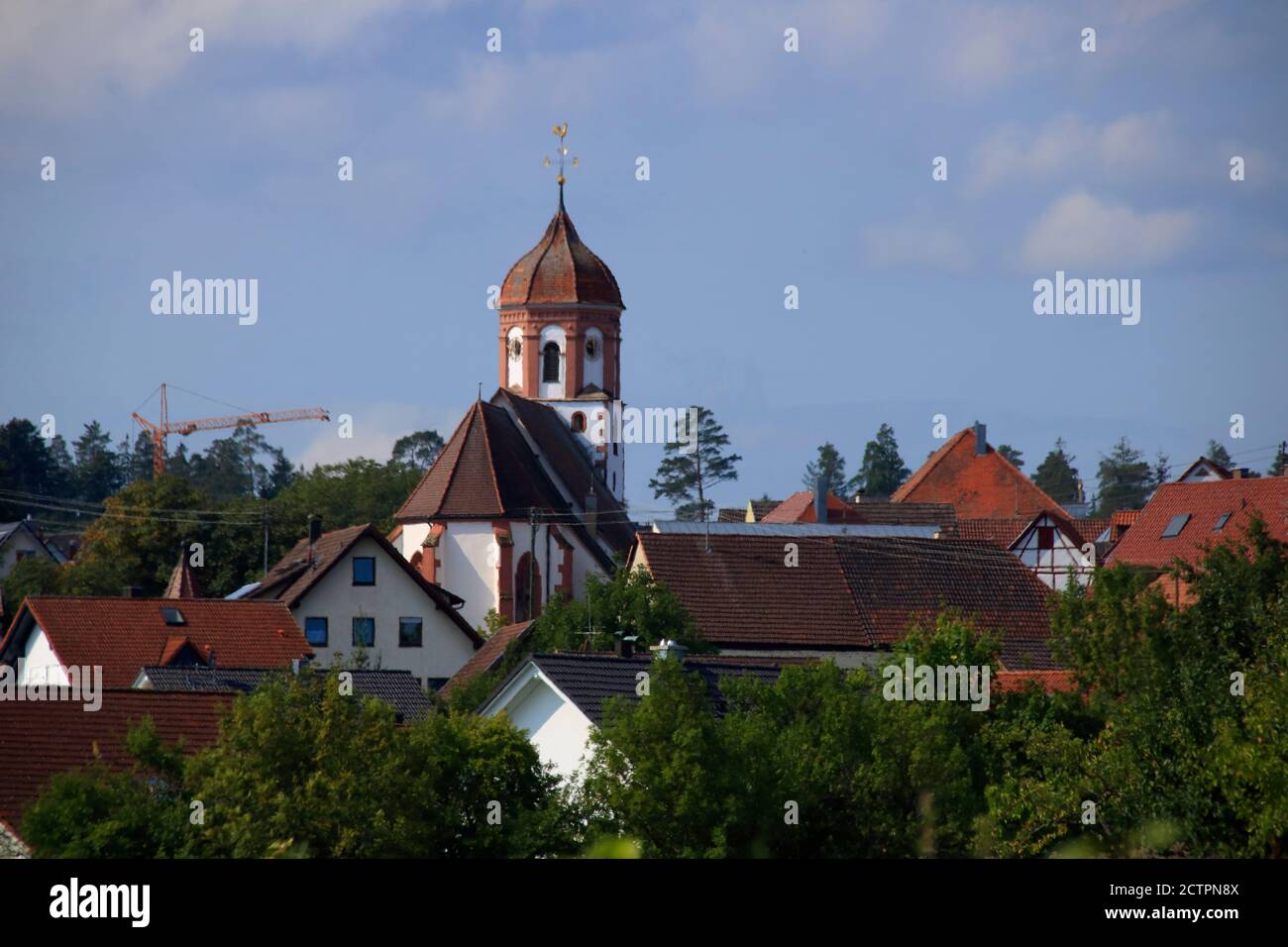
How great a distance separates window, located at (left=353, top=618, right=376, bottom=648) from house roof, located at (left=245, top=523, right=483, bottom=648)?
59.1 inches

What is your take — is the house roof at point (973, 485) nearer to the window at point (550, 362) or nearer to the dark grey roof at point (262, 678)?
the window at point (550, 362)

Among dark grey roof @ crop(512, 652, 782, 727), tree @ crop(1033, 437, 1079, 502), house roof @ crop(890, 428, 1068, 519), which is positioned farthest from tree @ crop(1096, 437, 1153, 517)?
dark grey roof @ crop(512, 652, 782, 727)

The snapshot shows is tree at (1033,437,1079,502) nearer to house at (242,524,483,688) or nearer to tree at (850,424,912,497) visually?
tree at (850,424,912,497)

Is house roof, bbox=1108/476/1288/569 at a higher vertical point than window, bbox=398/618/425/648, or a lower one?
higher

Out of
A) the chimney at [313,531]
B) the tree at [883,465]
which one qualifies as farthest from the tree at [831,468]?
the chimney at [313,531]

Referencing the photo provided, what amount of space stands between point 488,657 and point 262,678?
1311 cm

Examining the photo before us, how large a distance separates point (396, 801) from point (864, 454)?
135987 millimetres

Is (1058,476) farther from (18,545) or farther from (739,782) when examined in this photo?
(739,782)

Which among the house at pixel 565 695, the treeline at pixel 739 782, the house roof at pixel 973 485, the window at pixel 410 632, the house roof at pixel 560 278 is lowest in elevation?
the treeline at pixel 739 782

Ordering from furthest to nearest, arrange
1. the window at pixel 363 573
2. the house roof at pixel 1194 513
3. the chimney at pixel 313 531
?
the chimney at pixel 313 531 → the window at pixel 363 573 → the house roof at pixel 1194 513

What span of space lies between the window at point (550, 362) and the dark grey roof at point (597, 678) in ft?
195

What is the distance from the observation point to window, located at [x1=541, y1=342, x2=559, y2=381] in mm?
89312

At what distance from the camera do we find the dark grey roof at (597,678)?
28.0 metres
